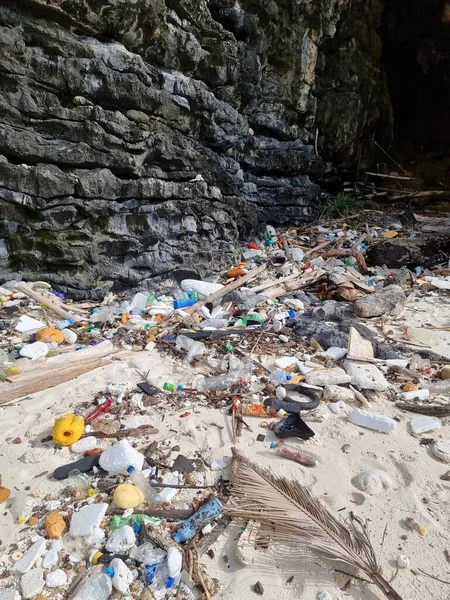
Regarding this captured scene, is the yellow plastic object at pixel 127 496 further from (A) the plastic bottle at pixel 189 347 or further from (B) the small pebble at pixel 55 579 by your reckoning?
(A) the plastic bottle at pixel 189 347

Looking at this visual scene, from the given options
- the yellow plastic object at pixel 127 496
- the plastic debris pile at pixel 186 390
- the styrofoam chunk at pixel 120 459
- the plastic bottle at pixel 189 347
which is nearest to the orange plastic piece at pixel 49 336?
the plastic debris pile at pixel 186 390

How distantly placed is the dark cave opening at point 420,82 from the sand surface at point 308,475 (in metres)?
10.4

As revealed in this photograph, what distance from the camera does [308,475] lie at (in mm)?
2029

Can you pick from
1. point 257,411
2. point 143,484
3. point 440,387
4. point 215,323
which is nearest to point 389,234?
point 215,323

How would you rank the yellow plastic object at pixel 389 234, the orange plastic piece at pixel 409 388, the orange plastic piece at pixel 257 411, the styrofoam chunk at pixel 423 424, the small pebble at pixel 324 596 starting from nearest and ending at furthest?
the small pebble at pixel 324 596
the styrofoam chunk at pixel 423 424
the orange plastic piece at pixel 257 411
the orange plastic piece at pixel 409 388
the yellow plastic object at pixel 389 234

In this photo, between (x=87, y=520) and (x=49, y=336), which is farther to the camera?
(x=49, y=336)

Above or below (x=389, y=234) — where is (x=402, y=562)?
below

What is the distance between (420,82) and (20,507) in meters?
12.8

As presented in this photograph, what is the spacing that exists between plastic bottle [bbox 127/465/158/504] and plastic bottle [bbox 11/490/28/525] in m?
0.49

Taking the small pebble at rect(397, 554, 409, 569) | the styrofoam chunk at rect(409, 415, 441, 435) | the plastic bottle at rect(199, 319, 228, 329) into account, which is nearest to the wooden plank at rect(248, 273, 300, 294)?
the plastic bottle at rect(199, 319, 228, 329)

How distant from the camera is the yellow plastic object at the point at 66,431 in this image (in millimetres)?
2205

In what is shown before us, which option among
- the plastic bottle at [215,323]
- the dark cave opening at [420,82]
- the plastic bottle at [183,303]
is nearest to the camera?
the plastic bottle at [215,323]

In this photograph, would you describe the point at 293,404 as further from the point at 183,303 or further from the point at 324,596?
the point at 183,303

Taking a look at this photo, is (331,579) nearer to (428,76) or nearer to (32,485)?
(32,485)
